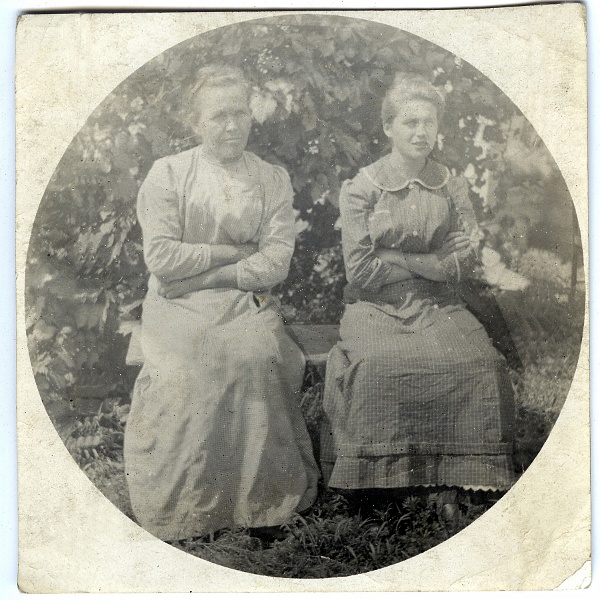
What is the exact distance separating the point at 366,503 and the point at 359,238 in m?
1.29

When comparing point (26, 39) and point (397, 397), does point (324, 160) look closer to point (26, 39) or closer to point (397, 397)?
point (397, 397)

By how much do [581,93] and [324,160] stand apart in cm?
133

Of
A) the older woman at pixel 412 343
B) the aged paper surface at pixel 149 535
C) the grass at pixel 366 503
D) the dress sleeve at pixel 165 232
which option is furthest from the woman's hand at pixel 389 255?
the aged paper surface at pixel 149 535

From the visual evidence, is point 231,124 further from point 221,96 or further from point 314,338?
point 314,338

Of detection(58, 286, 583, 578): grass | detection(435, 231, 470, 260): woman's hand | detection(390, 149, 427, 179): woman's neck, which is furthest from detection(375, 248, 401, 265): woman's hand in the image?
detection(58, 286, 583, 578): grass

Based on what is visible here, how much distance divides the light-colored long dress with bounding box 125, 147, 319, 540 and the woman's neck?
1.76ft

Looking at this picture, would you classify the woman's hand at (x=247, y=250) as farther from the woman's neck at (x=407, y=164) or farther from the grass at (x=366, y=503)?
the woman's neck at (x=407, y=164)

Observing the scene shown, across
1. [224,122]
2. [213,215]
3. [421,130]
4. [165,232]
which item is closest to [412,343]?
[421,130]

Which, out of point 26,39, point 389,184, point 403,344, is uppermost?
point 26,39

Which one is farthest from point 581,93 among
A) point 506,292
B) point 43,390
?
point 43,390

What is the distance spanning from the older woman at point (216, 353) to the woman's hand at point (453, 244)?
2.43 ft

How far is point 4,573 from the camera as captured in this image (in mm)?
4055

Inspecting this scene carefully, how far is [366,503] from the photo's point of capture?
395 cm

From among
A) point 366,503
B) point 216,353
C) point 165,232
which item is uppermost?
point 165,232
